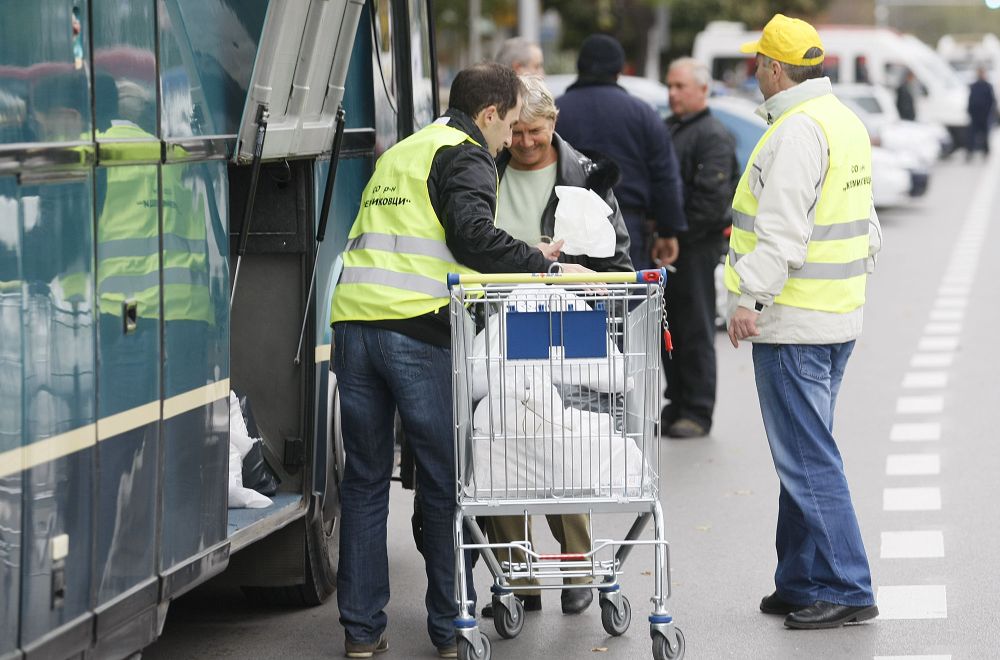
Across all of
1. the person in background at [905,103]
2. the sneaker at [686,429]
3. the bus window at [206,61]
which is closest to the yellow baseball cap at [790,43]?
the bus window at [206,61]

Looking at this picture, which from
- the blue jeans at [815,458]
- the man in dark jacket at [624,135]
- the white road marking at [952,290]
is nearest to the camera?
the blue jeans at [815,458]

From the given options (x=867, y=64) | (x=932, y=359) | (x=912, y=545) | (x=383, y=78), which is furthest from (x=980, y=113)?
(x=383, y=78)

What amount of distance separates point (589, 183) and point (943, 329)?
8762 mm

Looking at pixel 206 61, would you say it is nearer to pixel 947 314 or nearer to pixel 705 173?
pixel 705 173

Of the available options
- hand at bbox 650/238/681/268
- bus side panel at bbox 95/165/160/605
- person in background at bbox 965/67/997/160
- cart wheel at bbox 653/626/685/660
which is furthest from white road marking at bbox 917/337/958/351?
person in background at bbox 965/67/997/160

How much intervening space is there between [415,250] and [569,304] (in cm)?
59

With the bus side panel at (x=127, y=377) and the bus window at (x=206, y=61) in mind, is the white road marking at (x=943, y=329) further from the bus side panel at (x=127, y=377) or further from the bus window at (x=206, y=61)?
the bus side panel at (x=127, y=377)

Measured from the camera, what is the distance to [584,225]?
6.05 m

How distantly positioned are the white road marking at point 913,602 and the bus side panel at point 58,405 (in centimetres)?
324

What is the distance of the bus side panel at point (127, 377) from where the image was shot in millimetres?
→ 4512

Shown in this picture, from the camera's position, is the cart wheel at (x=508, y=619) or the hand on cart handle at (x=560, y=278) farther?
the cart wheel at (x=508, y=619)

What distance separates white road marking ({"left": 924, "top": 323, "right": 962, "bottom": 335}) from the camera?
14648 millimetres

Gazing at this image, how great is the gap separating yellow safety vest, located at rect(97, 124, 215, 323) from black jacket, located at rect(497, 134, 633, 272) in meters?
1.73

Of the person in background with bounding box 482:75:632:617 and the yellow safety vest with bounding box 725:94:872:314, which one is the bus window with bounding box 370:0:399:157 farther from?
the yellow safety vest with bounding box 725:94:872:314
